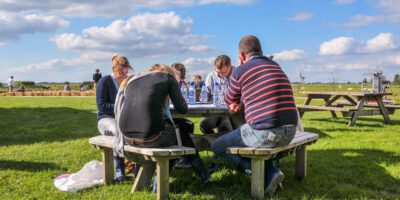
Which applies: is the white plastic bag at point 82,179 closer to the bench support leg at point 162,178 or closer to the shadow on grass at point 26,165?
the shadow on grass at point 26,165

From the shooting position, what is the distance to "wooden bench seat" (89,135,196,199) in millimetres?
3652

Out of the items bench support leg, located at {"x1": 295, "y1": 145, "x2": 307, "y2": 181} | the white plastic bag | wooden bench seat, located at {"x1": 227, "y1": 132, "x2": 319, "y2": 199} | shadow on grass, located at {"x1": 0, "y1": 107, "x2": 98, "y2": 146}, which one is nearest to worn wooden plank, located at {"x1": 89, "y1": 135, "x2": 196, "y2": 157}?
wooden bench seat, located at {"x1": 227, "y1": 132, "x2": 319, "y2": 199}

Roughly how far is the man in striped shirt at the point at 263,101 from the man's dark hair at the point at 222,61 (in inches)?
73.1

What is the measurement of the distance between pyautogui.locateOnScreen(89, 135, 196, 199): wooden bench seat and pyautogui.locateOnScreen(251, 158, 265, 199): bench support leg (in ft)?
1.98

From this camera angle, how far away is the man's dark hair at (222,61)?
5.84 metres

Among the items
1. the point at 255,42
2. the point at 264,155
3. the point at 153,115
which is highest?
the point at 255,42

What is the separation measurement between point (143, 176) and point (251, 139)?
3.95ft

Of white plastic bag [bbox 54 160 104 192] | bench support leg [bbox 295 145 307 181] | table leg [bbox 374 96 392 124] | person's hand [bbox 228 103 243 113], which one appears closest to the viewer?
person's hand [bbox 228 103 243 113]

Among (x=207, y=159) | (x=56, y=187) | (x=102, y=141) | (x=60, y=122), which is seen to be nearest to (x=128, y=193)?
(x=102, y=141)

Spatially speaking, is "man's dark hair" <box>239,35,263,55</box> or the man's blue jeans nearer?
the man's blue jeans

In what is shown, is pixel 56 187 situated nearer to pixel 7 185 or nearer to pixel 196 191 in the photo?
pixel 7 185

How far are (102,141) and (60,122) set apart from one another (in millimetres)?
7399

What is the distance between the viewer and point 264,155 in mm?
3732

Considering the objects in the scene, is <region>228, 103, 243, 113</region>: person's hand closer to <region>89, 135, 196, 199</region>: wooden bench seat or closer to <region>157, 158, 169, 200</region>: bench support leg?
<region>89, 135, 196, 199</region>: wooden bench seat
